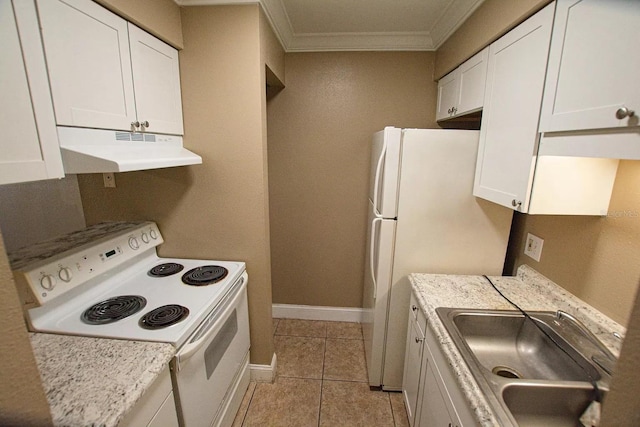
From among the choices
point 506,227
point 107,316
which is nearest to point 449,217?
point 506,227

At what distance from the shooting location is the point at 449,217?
1748 millimetres

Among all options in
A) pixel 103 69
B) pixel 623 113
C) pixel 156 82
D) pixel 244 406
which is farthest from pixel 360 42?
pixel 244 406

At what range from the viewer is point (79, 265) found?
1348 millimetres

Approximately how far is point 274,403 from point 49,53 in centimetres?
219

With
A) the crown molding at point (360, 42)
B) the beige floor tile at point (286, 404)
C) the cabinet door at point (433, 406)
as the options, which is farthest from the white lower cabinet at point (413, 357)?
the crown molding at point (360, 42)

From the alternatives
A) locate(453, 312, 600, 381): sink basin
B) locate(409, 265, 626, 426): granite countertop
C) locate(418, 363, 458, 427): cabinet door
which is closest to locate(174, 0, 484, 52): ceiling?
locate(409, 265, 626, 426): granite countertop

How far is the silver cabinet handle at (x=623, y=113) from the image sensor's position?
2.58ft

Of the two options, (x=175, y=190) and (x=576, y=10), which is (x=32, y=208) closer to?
(x=175, y=190)

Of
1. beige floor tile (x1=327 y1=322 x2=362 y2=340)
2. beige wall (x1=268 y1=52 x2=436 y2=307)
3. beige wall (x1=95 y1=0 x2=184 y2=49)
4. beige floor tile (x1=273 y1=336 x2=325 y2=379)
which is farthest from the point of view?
beige floor tile (x1=327 y1=322 x2=362 y2=340)

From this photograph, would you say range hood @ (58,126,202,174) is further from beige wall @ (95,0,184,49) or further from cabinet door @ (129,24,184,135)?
beige wall @ (95,0,184,49)

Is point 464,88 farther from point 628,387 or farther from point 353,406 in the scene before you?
point 353,406

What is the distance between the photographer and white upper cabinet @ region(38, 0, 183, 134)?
1.03m

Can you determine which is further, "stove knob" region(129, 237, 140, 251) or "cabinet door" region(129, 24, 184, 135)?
"stove knob" region(129, 237, 140, 251)

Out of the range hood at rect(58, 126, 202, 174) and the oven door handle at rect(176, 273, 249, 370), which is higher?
the range hood at rect(58, 126, 202, 174)
